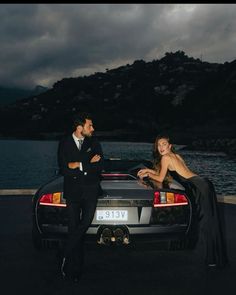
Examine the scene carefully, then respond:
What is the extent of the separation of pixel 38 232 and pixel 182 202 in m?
1.70

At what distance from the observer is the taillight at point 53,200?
586cm

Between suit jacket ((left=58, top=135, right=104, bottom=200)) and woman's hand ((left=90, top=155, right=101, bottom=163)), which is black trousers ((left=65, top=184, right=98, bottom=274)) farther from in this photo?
woman's hand ((left=90, top=155, right=101, bottom=163))

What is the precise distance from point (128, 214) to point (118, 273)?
0.65m

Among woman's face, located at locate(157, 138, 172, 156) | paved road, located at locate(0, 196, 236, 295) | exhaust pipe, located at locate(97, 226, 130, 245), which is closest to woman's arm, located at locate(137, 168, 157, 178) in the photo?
woman's face, located at locate(157, 138, 172, 156)

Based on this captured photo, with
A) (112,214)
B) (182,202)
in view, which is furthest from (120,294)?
(182,202)

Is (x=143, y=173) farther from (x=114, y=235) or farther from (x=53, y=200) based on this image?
(x=53, y=200)

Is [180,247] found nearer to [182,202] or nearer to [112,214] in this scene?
[182,202]

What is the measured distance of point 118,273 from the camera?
215 inches

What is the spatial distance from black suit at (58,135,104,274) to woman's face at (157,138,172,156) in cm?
107

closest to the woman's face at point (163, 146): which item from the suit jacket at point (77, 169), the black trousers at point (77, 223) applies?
the suit jacket at point (77, 169)

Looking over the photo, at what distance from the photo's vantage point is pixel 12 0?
7348 millimetres

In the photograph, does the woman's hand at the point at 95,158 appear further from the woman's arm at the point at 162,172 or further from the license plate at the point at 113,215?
the woman's arm at the point at 162,172

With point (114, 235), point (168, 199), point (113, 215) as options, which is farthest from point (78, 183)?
point (168, 199)

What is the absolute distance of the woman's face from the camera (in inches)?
237
